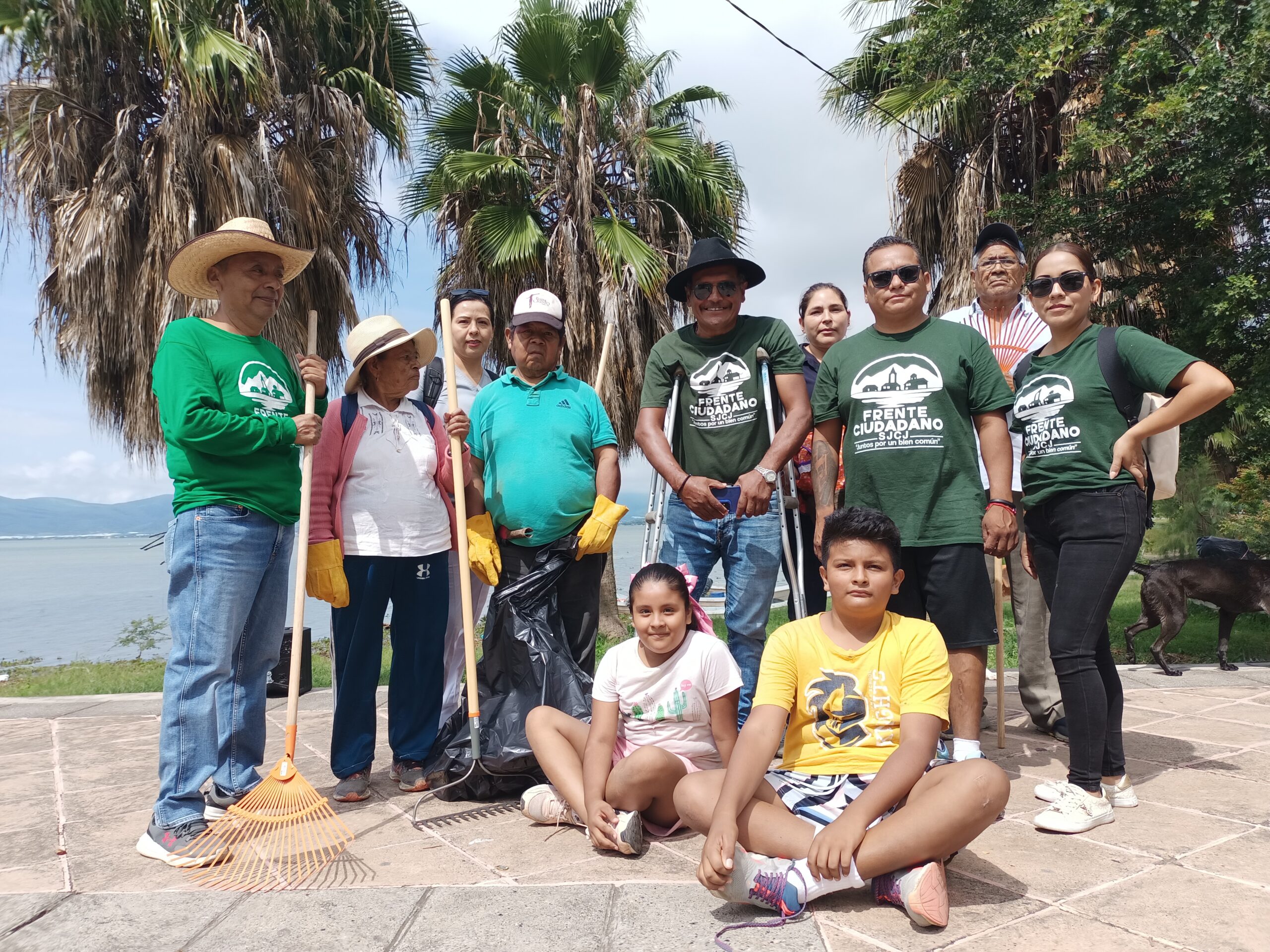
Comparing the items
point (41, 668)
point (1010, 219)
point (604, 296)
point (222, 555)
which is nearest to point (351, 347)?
point (222, 555)

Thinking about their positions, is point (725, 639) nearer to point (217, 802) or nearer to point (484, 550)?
point (484, 550)

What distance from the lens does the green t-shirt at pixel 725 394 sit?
151 inches

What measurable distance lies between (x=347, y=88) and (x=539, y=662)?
29.3ft

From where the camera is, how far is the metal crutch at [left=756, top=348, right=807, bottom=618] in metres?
3.80

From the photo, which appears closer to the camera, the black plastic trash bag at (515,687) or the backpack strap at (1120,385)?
the backpack strap at (1120,385)

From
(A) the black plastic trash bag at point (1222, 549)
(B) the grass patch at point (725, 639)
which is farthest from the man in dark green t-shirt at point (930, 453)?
(A) the black plastic trash bag at point (1222, 549)

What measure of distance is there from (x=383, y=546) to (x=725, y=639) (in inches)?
208

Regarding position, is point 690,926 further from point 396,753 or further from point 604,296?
point 604,296

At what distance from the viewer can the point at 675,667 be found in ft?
9.98

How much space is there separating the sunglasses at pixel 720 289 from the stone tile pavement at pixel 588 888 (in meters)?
2.19

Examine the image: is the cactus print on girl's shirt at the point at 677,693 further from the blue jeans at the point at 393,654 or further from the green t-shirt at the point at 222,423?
the green t-shirt at the point at 222,423

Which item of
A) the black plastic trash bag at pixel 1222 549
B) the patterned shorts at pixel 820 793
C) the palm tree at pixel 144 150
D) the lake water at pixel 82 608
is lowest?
the lake water at pixel 82 608

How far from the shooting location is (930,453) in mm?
3287

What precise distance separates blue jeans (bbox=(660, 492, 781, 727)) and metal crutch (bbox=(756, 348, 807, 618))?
0.07m
